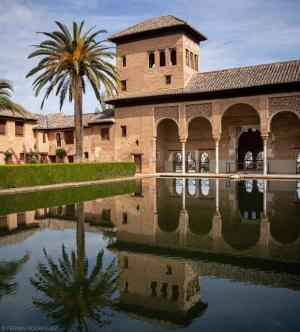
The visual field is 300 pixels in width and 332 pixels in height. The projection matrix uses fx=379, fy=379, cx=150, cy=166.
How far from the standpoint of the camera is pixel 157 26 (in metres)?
31.5

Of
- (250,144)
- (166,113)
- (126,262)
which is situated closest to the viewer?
(126,262)

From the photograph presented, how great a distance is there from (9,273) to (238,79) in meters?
26.4

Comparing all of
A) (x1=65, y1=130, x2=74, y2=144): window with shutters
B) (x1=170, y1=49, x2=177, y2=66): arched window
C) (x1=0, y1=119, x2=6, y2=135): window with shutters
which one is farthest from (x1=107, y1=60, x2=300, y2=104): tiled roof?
(x1=0, y1=119, x2=6, y2=135): window with shutters

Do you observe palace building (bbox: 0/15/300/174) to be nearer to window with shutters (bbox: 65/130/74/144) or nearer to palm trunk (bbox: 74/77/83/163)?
window with shutters (bbox: 65/130/74/144)

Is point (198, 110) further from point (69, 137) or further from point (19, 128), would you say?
point (19, 128)

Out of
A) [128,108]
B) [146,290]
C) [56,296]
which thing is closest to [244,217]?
[146,290]

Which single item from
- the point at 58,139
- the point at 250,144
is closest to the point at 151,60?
the point at 58,139

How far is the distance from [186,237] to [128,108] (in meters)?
25.9

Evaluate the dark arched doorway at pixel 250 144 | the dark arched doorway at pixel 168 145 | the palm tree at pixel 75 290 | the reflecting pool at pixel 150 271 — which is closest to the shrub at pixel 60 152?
the dark arched doorway at pixel 168 145

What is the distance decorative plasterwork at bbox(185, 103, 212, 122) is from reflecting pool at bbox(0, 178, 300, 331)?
767 inches

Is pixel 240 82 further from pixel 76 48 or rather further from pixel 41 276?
pixel 41 276

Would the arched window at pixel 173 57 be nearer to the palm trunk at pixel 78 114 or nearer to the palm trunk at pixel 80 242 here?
the palm trunk at pixel 78 114

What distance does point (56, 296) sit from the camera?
455 cm

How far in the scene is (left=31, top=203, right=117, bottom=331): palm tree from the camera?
3984mm
